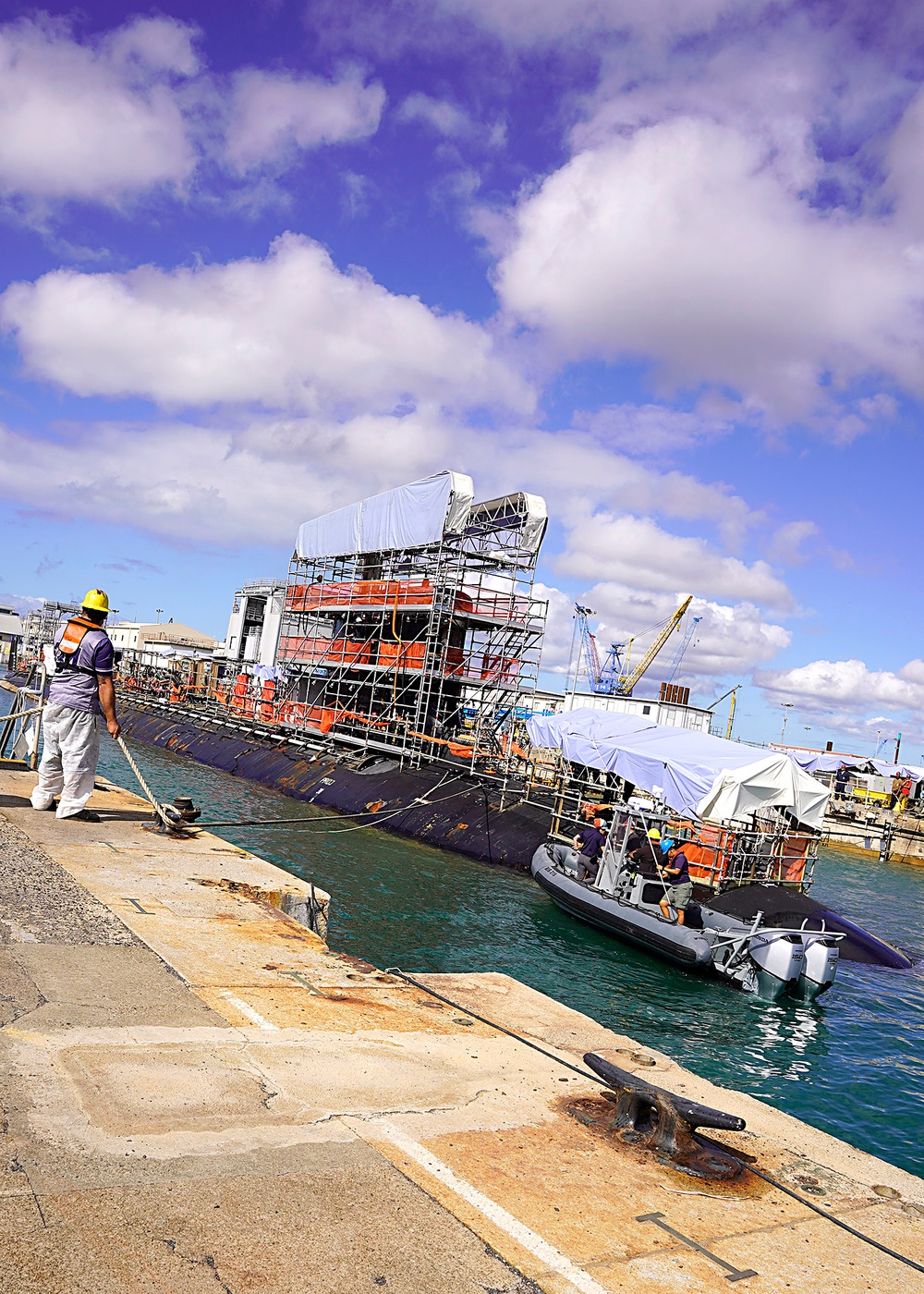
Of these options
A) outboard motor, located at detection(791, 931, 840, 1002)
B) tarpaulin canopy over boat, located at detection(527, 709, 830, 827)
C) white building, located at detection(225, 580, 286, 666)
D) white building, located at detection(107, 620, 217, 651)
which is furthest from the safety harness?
white building, located at detection(107, 620, 217, 651)

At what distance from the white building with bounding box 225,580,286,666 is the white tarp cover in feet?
150

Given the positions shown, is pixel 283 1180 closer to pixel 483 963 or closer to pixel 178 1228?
pixel 178 1228

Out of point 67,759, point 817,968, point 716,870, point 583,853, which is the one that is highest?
point 67,759

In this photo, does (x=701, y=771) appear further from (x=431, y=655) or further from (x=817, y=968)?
(x=431, y=655)

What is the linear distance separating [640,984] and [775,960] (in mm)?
A: 2445

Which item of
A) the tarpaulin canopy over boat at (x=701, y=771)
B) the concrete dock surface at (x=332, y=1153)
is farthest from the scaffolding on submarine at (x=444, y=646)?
the concrete dock surface at (x=332, y=1153)

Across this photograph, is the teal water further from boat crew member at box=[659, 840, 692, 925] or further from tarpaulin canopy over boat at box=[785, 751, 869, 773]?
tarpaulin canopy over boat at box=[785, 751, 869, 773]

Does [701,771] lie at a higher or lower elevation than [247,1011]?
higher

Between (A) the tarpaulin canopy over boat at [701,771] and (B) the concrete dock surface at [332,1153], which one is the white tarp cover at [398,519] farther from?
(B) the concrete dock surface at [332,1153]

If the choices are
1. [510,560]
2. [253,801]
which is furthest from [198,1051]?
[510,560]

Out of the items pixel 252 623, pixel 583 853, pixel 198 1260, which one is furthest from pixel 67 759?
pixel 252 623

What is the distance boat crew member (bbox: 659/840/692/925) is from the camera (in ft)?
58.0

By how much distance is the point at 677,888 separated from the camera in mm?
17750

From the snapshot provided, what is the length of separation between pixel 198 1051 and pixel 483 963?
10844mm
